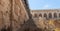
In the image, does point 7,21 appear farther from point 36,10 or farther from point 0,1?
point 36,10

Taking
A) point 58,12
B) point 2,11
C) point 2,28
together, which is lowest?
point 58,12

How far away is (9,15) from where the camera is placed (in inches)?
183

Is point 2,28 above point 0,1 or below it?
below

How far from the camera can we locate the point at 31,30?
3.80 meters

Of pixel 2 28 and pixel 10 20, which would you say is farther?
pixel 10 20

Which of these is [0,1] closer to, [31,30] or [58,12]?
[31,30]

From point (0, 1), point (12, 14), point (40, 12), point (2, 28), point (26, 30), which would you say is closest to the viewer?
point (26, 30)

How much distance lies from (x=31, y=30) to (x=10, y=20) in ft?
3.16

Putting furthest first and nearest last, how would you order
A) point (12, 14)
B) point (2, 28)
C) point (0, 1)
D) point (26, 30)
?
Answer: 1. point (12, 14)
2. point (0, 1)
3. point (2, 28)
4. point (26, 30)

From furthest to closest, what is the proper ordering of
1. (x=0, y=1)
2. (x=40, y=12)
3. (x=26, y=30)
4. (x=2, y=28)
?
(x=40, y=12) → (x=0, y=1) → (x=2, y=28) → (x=26, y=30)

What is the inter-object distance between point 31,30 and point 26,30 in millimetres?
103

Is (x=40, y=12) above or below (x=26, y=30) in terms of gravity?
below

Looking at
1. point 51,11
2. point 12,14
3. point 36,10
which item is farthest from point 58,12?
point 12,14

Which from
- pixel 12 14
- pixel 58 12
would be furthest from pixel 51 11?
pixel 12 14
